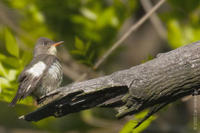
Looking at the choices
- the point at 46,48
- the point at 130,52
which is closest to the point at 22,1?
the point at 46,48

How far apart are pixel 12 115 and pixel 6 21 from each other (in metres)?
2.25

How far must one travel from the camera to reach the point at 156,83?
2844mm

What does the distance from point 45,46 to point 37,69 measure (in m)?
0.85

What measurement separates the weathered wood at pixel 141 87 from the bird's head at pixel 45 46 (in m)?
1.86

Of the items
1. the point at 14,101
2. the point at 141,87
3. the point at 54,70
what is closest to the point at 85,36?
the point at 54,70

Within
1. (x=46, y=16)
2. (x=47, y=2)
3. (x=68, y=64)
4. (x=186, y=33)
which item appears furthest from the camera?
(x=68, y=64)

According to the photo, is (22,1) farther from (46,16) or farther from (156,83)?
(156,83)

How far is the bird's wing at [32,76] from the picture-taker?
3510mm

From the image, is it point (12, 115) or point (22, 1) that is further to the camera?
point (12, 115)

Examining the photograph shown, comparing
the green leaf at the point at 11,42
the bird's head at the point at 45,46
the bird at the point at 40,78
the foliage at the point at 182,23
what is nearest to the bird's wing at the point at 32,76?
the bird at the point at 40,78

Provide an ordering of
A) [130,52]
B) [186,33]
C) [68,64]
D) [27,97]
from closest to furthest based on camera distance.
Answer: [27,97]
[186,33]
[68,64]
[130,52]

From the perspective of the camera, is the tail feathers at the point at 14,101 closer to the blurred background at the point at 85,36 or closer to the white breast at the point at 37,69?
the blurred background at the point at 85,36

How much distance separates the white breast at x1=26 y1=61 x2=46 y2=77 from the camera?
12.5 ft

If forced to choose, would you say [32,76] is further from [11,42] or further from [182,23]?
[182,23]
